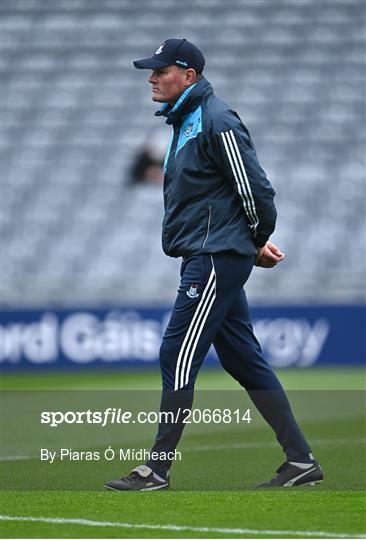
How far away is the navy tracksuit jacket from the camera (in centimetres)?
591

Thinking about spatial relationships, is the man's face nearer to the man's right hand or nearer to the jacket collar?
the jacket collar

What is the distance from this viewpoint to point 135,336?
17078 mm

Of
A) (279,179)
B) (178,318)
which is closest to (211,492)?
(178,318)

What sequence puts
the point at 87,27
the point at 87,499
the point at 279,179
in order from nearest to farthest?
1. the point at 87,499
2. the point at 279,179
3. the point at 87,27

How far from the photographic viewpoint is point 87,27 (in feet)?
95.5

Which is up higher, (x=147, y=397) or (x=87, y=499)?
(x=87, y=499)

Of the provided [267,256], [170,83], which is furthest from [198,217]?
[170,83]

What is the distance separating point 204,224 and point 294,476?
129 cm

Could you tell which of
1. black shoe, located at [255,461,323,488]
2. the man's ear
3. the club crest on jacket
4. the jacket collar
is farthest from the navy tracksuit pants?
the man's ear

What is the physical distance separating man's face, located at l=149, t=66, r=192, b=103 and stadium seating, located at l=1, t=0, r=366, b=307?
13.7 m

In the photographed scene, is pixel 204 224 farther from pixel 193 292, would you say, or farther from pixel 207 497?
pixel 207 497

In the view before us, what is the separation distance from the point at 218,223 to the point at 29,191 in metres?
19.5

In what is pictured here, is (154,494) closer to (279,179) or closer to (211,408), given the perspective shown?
(211,408)

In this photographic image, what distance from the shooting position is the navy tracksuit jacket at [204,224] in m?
5.91
